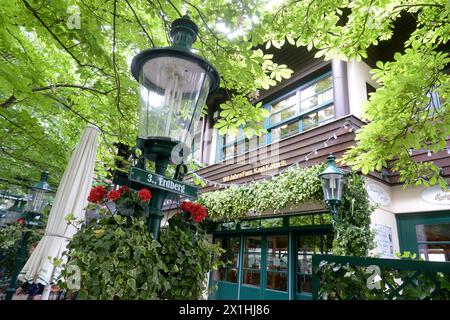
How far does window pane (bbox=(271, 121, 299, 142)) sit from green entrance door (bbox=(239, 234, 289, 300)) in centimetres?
221

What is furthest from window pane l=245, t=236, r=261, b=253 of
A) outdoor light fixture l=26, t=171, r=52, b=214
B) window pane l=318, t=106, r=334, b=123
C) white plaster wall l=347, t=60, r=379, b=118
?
outdoor light fixture l=26, t=171, r=52, b=214

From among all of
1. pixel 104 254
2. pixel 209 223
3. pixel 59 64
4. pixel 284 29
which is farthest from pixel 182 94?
pixel 209 223

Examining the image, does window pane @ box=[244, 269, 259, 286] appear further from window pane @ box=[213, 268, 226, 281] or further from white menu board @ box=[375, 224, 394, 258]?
white menu board @ box=[375, 224, 394, 258]

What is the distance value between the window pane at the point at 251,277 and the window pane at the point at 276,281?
1.22 feet

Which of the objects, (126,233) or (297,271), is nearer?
(126,233)

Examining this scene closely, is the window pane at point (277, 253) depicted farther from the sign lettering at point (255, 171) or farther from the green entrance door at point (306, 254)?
the sign lettering at point (255, 171)

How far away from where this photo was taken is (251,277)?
6328 mm

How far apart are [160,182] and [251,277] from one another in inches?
220

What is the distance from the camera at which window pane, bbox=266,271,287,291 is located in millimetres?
5520

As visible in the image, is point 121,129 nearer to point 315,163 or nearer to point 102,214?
point 102,214

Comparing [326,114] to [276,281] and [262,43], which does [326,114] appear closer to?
[262,43]

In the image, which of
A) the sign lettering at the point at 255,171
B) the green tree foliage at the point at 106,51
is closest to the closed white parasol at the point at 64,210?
the green tree foliage at the point at 106,51

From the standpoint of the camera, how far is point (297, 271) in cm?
538
